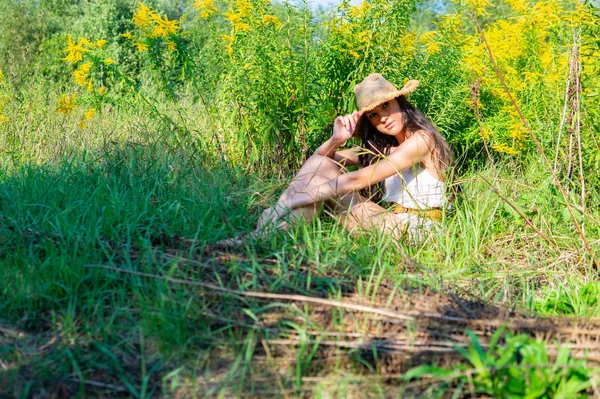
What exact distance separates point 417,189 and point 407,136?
37cm

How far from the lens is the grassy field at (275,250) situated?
7.07 ft

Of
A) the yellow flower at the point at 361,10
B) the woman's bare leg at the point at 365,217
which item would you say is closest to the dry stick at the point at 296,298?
the woman's bare leg at the point at 365,217

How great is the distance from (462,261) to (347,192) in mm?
780

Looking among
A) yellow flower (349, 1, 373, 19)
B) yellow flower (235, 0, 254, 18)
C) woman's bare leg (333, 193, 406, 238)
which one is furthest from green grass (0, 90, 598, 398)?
yellow flower (349, 1, 373, 19)

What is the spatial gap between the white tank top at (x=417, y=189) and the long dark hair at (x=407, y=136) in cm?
8

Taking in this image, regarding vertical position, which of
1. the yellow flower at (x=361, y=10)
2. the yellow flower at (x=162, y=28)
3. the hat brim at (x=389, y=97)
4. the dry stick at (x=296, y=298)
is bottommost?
the dry stick at (x=296, y=298)

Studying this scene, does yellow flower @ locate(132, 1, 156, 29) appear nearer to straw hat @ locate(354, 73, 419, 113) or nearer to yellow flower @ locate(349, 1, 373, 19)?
yellow flower @ locate(349, 1, 373, 19)

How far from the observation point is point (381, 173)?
3.84 m

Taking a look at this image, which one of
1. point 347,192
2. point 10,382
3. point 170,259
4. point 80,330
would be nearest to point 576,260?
point 347,192

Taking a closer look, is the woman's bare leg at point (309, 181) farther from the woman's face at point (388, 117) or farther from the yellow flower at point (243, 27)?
the yellow flower at point (243, 27)

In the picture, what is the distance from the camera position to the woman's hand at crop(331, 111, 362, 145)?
4.07m

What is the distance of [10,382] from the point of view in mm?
2064

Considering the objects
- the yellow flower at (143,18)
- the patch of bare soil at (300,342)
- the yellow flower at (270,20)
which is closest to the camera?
the patch of bare soil at (300,342)

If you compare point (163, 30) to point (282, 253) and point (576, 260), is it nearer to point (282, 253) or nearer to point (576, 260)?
point (282, 253)
